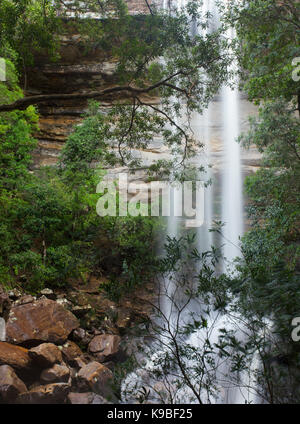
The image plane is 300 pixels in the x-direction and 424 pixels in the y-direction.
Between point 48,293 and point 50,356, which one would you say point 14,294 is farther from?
point 50,356

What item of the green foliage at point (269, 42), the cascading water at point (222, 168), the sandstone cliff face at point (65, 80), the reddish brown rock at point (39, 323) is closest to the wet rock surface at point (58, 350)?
the reddish brown rock at point (39, 323)

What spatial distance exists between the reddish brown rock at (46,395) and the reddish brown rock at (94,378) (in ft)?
0.87

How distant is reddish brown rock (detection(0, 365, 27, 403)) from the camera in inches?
198

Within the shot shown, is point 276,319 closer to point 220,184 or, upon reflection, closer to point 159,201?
point 159,201

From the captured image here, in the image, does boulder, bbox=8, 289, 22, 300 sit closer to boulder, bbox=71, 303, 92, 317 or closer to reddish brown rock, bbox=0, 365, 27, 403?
boulder, bbox=71, 303, 92, 317

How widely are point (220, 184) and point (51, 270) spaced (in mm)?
7946

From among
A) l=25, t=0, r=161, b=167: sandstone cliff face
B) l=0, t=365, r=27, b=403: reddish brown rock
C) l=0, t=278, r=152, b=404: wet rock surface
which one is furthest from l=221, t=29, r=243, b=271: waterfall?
l=0, t=365, r=27, b=403: reddish brown rock

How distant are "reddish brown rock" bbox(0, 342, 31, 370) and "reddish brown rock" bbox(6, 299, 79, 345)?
290mm

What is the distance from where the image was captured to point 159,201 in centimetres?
1304

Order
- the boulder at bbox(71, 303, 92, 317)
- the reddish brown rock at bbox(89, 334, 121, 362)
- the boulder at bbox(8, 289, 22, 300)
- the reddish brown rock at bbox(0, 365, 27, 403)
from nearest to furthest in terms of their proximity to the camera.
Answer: the reddish brown rock at bbox(0, 365, 27, 403), the reddish brown rock at bbox(89, 334, 121, 362), the boulder at bbox(8, 289, 22, 300), the boulder at bbox(71, 303, 92, 317)

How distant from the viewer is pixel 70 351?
6.58 metres
